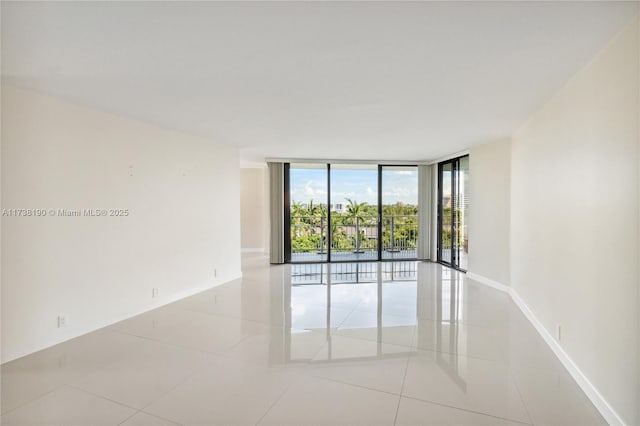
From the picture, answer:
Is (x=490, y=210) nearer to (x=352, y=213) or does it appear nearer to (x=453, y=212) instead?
(x=453, y=212)

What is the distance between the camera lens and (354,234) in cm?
810

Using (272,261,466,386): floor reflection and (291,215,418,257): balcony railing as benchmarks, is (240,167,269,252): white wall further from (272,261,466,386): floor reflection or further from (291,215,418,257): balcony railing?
(272,261,466,386): floor reflection

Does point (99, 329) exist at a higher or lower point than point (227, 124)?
lower

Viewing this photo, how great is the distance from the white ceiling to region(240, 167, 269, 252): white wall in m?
5.30

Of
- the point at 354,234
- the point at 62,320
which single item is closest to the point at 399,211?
the point at 354,234

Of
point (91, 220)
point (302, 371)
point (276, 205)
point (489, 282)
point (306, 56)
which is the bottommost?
point (302, 371)

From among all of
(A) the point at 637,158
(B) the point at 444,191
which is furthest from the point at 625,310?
(B) the point at 444,191

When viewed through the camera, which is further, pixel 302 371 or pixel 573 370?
pixel 302 371

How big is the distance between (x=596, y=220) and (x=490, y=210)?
3318 millimetres

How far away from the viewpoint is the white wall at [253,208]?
30.2 feet

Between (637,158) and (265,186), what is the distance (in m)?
8.01

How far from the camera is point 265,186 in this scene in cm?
914

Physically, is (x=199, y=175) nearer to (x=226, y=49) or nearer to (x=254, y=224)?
(x=226, y=49)

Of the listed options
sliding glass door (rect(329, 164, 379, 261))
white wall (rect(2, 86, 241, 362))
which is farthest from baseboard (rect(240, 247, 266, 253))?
white wall (rect(2, 86, 241, 362))
